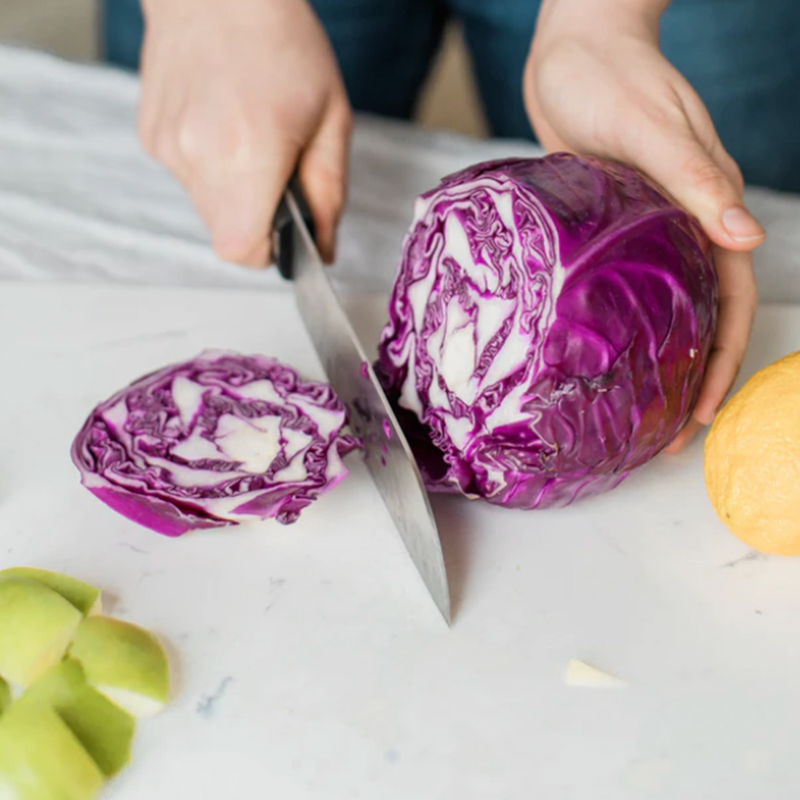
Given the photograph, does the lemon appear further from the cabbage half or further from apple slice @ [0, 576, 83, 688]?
apple slice @ [0, 576, 83, 688]

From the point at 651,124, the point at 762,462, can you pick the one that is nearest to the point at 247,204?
the point at 651,124

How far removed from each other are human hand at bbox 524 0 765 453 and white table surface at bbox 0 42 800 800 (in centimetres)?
14

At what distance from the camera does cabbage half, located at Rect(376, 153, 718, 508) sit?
969mm

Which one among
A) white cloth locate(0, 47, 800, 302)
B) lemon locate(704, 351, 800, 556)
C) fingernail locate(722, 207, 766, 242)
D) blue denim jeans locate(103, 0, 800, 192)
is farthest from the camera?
blue denim jeans locate(103, 0, 800, 192)

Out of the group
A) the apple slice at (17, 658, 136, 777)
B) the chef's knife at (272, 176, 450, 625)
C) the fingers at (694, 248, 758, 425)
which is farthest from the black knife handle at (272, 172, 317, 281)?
the apple slice at (17, 658, 136, 777)

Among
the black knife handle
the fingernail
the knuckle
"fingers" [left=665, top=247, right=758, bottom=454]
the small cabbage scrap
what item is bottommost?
the small cabbage scrap

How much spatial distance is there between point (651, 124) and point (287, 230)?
52 cm

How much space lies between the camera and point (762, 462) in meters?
0.96

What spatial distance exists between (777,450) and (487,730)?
15.6 inches

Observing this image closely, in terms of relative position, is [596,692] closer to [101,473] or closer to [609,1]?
[101,473]

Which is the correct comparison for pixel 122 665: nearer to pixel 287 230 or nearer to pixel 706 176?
pixel 287 230

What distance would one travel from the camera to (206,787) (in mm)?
862

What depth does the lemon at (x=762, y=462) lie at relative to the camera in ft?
3.12

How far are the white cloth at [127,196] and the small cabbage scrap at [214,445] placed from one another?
392mm
